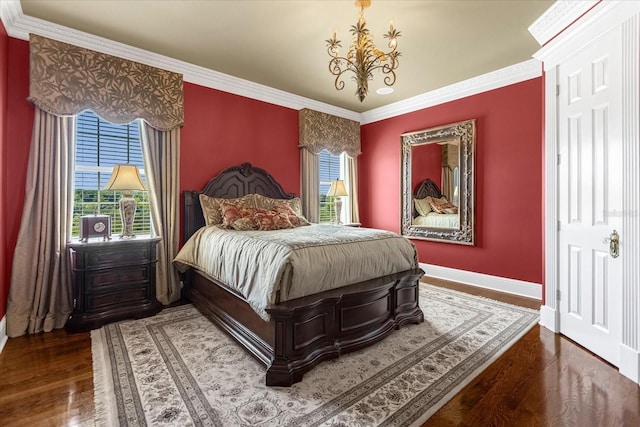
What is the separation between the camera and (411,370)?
2197 mm

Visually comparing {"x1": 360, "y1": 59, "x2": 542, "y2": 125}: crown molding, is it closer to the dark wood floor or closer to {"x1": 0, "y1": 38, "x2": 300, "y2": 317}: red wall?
{"x1": 0, "y1": 38, "x2": 300, "y2": 317}: red wall

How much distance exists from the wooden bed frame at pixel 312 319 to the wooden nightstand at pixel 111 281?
53cm

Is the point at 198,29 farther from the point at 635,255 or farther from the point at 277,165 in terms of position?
the point at 635,255

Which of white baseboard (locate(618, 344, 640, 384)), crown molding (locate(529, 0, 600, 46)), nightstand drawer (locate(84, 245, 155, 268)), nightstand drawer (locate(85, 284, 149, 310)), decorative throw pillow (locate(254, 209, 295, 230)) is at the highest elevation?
crown molding (locate(529, 0, 600, 46))

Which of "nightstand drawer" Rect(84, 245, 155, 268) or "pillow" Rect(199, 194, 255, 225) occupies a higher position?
"pillow" Rect(199, 194, 255, 225)

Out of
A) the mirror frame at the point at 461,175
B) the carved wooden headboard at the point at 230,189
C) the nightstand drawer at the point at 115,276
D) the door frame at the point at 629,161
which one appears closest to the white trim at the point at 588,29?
the door frame at the point at 629,161

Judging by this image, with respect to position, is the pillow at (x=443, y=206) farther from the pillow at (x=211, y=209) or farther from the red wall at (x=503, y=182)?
the pillow at (x=211, y=209)

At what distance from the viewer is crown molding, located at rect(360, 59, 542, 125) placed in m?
3.81

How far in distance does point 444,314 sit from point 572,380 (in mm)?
1262

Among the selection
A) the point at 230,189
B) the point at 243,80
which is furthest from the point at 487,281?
the point at 243,80

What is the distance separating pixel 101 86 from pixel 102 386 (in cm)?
283

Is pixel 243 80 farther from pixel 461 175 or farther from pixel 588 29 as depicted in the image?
pixel 588 29

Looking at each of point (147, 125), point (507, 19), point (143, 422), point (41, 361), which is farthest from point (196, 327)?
point (507, 19)

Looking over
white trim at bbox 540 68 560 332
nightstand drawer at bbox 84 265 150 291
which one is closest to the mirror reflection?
white trim at bbox 540 68 560 332
